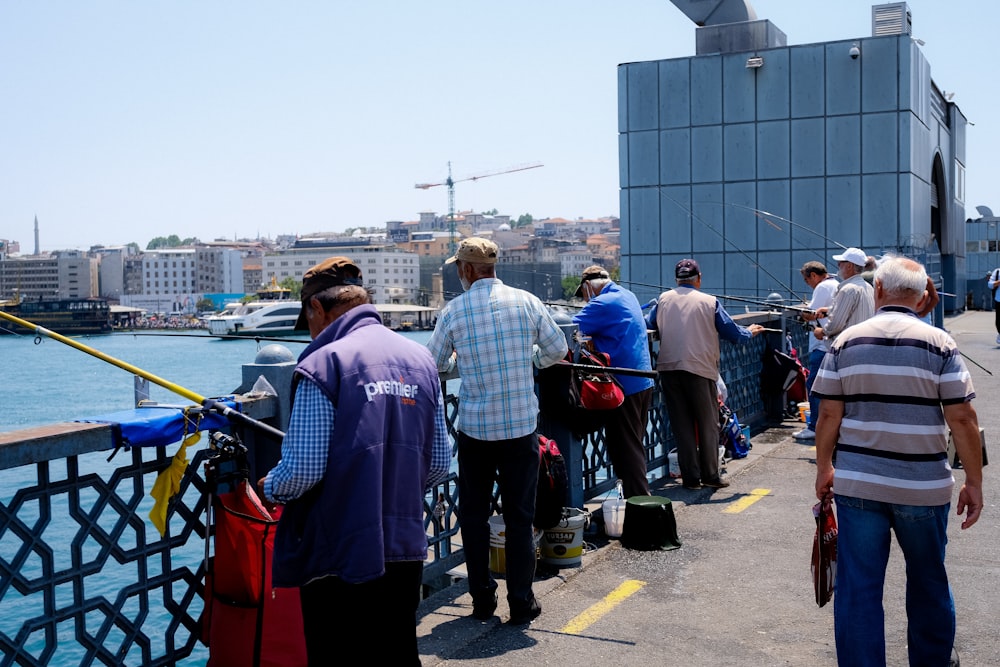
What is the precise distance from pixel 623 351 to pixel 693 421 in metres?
1.56

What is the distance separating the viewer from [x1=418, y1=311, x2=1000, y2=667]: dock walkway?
4.48 metres

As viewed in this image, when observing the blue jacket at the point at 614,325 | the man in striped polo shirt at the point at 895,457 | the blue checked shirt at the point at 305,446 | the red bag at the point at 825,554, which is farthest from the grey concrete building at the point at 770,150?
the blue checked shirt at the point at 305,446

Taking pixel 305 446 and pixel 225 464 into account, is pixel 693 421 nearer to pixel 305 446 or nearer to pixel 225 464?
pixel 225 464

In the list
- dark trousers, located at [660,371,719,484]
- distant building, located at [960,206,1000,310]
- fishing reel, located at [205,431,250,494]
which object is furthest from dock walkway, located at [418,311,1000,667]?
distant building, located at [960,206,1000,310]

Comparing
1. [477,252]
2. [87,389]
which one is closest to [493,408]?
[477,252]

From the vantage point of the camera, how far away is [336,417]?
2.97 metres

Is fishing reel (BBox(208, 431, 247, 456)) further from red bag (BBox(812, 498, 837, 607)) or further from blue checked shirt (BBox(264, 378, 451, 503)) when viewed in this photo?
red bag (BBox(812, 498, 837, 607))

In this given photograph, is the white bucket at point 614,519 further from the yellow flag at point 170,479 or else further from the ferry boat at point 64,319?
the ferry boat at point 64,319

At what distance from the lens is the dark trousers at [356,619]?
305cm

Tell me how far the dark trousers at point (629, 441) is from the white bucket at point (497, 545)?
1.25 m

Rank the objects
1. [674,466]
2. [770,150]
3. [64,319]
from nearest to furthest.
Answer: [674,466] < [770,150] < [64,319]

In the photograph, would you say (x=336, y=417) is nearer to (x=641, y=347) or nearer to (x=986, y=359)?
(x=641, y=347)

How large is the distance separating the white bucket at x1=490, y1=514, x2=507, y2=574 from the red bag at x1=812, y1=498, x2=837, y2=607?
181 cm

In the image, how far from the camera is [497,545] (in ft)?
17.9
